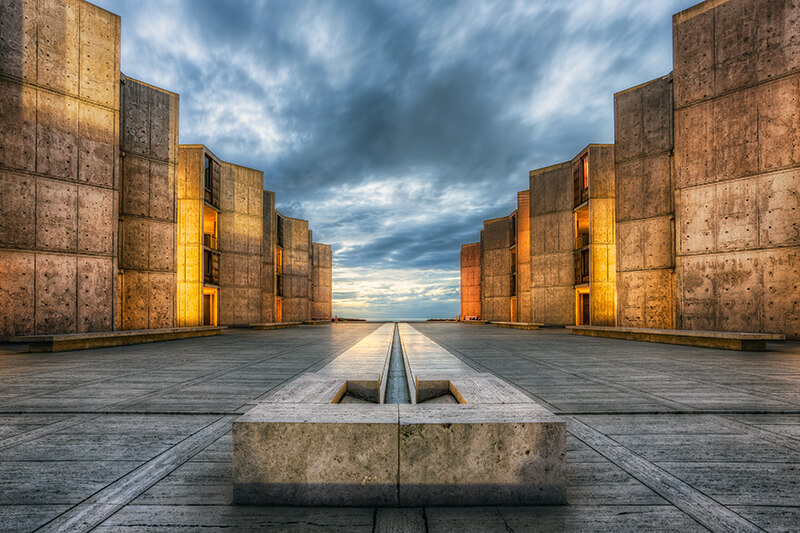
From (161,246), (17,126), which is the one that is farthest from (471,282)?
(17,126)

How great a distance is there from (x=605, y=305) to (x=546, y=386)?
1701cm

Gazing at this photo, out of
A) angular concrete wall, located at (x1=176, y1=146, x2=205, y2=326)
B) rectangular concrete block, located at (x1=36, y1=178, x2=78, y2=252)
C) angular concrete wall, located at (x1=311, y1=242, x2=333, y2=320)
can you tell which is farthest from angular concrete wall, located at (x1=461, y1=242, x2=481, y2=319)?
rectangular concrete block, located at (x1=36, y1=178, x2=78, y2=252)

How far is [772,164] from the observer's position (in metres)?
13.0

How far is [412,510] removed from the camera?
2.08 meters

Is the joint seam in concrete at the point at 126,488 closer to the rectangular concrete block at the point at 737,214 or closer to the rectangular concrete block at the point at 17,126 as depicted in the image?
the rectangular concrete block at the point at 17,126

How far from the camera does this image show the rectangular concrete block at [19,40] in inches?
473

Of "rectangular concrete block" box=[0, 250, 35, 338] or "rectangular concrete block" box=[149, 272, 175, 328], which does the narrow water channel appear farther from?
"rectangular concrete block" box=[149, 272, 175, 328]

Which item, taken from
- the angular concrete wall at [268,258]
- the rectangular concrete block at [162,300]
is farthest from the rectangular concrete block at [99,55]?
the angular concrete wall at [268,258]

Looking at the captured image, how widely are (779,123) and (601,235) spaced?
8.47m

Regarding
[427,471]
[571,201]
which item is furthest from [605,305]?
[427,471]

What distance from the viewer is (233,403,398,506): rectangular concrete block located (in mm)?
2117

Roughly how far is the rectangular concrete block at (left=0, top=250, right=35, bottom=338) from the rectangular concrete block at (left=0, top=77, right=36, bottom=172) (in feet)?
9.85

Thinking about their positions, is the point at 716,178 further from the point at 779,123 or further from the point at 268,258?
the point at 268,258

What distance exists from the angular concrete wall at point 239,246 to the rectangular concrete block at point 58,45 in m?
10.5
